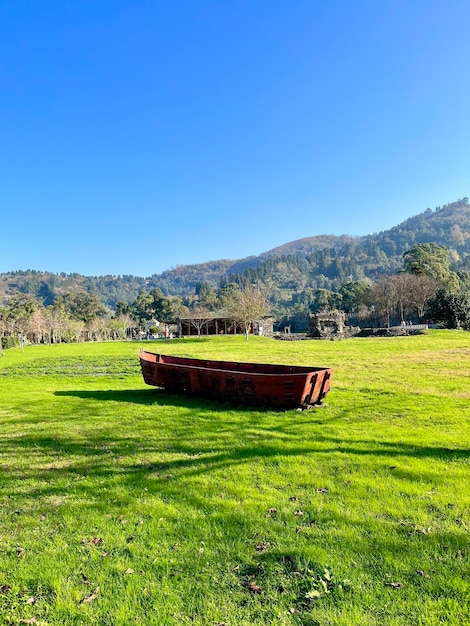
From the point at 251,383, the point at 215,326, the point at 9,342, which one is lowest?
the point at 9,342

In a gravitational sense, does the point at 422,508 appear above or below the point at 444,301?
below

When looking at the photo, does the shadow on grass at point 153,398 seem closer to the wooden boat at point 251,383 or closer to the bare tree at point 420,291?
the wooden boat at point 251,383

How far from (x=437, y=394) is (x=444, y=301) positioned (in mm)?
42951

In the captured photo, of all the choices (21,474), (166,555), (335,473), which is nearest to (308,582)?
(166,555)

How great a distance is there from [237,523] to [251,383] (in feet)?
17.6

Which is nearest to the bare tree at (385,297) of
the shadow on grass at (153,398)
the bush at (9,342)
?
the shadow on grass at (153,398)

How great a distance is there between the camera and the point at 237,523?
377 cm

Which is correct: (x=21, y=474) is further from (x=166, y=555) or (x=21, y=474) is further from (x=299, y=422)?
(x=299, y=422)

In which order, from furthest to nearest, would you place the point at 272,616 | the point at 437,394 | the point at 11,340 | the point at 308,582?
the point at 11,340, the point at 437,394, the point at 308,582, the point at 272,616

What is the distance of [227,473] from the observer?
496 cm

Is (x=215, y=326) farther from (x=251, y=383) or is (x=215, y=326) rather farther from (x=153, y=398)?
(x=251, y=383)

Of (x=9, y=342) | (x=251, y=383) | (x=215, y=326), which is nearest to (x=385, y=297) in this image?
(x=215, y=326)

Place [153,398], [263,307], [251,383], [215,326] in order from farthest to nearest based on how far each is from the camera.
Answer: [215,326] < [263,307] < [153,398] < [251,383]

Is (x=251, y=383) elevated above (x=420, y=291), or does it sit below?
below
